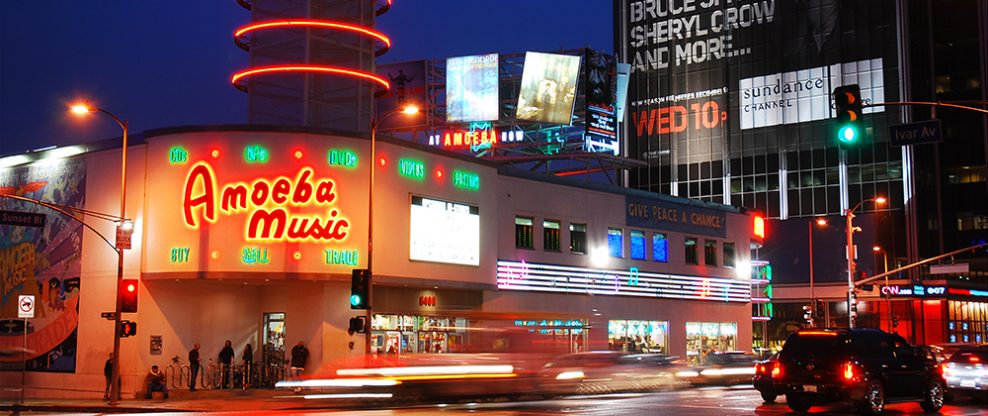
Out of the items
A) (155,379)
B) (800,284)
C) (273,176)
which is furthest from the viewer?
(800,284)

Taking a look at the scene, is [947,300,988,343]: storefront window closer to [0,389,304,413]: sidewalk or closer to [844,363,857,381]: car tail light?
[0,389,304,413]: sidewalk

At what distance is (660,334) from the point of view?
5206 cm

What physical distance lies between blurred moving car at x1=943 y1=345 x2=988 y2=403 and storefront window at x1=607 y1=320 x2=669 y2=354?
784 inches

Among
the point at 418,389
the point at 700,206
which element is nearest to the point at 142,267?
the point at 418,389

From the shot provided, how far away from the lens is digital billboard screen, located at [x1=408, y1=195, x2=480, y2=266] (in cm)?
3931

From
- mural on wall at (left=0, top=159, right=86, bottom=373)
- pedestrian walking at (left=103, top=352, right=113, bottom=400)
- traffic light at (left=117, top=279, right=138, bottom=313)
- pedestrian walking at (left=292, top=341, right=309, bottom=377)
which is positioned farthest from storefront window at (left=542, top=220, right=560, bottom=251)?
traffic light at (left=117, top=279, right=138, bottom=313)

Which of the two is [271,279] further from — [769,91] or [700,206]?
[769,91]

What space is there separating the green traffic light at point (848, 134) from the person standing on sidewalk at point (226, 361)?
2296 cm

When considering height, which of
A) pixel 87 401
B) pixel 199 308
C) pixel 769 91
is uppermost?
pixel 769 91

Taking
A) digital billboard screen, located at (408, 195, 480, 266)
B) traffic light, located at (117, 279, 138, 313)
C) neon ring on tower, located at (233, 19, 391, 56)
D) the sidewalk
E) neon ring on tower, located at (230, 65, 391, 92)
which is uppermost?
neon ring on tower, located at (233, 19, 391, 56)

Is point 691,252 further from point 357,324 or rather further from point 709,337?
point 357,324

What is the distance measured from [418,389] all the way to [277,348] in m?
12.1

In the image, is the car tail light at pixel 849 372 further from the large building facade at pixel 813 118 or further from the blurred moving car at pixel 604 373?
the large building facade at pixel 813 118

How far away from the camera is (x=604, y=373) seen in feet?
109
